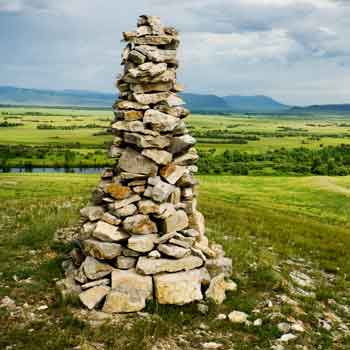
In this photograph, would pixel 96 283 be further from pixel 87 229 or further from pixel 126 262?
pixel 87 229

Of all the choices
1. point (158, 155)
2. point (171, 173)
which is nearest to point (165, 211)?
point (171, 173)

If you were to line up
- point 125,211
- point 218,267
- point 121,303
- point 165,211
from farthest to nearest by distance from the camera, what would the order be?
point 218,267
point 165,211
point 125,211
point 121,303

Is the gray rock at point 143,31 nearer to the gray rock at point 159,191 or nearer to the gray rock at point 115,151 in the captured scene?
the gray rock at point 115,151

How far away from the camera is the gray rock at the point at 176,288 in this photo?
13852 mm

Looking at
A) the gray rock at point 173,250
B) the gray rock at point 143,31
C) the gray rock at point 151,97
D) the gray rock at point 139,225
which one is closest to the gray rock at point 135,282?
the gray rock at point 173,250

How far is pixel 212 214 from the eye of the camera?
30.1m

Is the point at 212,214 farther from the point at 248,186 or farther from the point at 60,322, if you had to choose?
the point at 248,186

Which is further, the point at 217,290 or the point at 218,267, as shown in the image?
the point at 218,267

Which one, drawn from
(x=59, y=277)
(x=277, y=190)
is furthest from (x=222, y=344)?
(x=277, y=190)

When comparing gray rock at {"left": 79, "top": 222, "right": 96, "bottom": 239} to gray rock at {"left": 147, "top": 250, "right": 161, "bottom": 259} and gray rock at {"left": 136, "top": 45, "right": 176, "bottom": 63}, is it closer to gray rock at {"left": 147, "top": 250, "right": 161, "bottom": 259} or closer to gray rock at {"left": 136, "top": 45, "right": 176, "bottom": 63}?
gray rock at {"left": 147, "top": 250, "right": 161, "bottom": 259}

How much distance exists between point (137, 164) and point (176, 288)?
401 centimetres

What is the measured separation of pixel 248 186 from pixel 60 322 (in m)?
56.1

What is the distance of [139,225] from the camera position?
14.5 meters

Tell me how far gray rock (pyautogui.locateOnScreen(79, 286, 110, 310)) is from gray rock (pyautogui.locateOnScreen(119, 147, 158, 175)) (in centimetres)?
371
